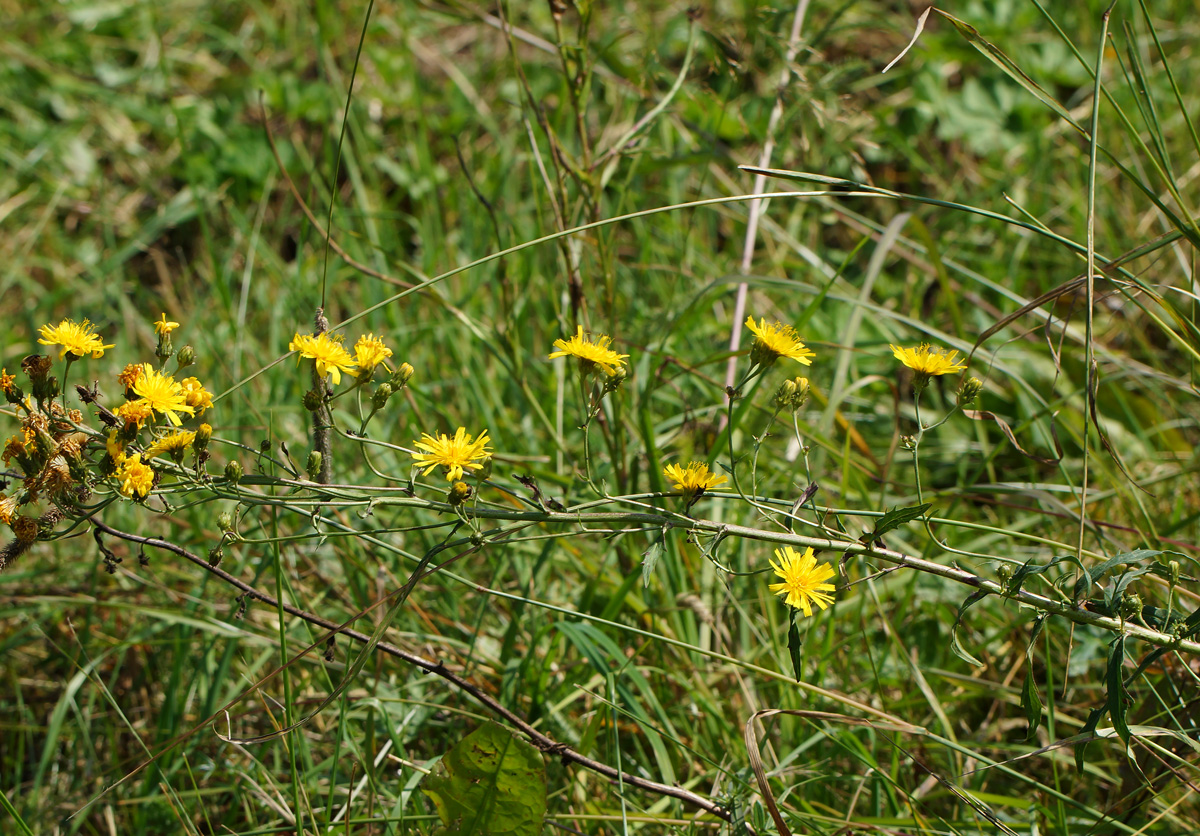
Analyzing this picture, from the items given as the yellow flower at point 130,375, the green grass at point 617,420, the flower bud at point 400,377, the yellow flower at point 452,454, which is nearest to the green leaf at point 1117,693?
the green grass at point 617,420

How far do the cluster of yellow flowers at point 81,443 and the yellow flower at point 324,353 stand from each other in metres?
0.15

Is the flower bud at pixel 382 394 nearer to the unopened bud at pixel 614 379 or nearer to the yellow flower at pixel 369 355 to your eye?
the yellow flower at pixel 369 355

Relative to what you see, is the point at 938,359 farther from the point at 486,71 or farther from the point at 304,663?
the point at 486,71

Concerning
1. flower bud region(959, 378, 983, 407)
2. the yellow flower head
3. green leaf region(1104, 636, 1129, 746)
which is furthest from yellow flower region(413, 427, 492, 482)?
green leaf region(1104, 636, 1129, 746)

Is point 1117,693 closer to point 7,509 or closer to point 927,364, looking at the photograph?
point 927,364

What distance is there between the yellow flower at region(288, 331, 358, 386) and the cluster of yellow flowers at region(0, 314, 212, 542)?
150 millimetres

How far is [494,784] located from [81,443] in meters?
0.73

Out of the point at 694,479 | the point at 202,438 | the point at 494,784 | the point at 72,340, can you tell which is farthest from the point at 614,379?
the point at 72,340

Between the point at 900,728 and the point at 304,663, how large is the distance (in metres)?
1.15

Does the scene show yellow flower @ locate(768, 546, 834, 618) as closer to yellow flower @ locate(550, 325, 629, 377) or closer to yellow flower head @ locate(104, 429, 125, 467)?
yellow flower @ locate(550, 325, 629, 377)

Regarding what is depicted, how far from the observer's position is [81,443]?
110 cm

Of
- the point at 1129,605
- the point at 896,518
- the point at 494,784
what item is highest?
the point at 896,518

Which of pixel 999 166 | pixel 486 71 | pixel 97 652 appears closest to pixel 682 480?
pixel 97 652

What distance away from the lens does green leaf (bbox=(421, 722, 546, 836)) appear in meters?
1.29
